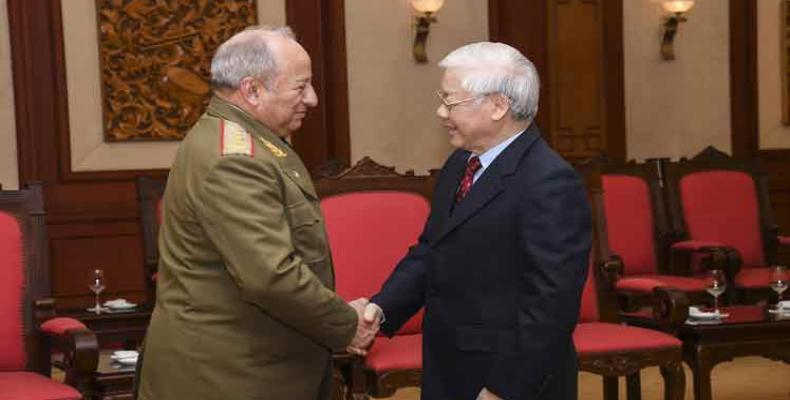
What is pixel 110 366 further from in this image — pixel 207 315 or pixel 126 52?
pixel 126 52

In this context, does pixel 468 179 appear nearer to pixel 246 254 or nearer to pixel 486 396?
pixel 486 396

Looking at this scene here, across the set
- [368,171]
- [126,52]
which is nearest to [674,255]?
[368,171]

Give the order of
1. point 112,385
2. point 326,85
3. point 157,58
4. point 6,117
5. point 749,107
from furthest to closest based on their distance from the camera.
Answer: point 749,107 < point 326,85 < point 157,58 < point 6,117 < point 112,385

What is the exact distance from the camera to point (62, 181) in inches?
286

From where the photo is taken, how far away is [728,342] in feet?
15.8

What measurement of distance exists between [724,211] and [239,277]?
16.3 ft

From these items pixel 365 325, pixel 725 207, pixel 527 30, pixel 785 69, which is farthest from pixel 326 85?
pixel 365 325

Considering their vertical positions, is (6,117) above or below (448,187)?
above

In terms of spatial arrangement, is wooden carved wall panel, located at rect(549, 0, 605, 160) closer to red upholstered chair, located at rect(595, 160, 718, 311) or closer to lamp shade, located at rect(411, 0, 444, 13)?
lamp shade, located at rect(411, 0, 444, 13)

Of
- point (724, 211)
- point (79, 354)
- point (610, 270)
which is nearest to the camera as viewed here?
point (79, 354)

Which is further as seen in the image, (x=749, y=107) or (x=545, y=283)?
(x=749, y=107)

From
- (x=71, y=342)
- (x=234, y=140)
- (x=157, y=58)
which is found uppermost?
(x=157, y=58)

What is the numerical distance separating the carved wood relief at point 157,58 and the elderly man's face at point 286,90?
188 inches

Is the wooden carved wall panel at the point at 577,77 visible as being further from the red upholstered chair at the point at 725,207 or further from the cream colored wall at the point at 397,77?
the red upholstered chair at the point at 725,207
